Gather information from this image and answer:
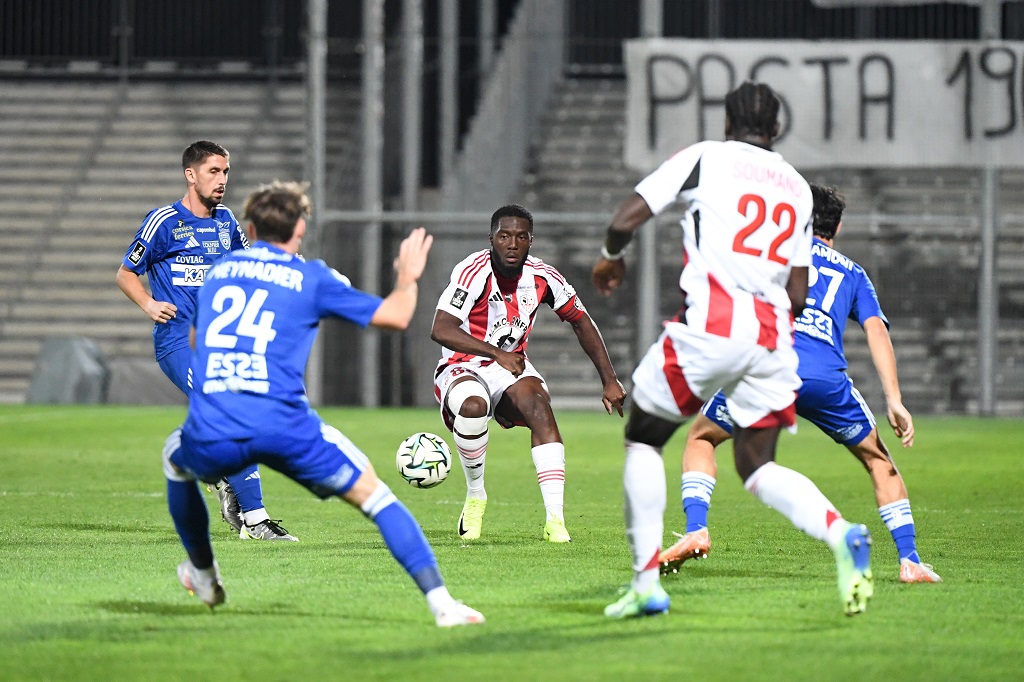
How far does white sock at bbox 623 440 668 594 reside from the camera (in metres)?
5.52

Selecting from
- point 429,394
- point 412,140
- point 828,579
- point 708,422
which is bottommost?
point 429,394

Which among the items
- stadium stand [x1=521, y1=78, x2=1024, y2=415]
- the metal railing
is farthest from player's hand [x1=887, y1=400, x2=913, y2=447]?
the metal railing

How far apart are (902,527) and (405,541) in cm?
251

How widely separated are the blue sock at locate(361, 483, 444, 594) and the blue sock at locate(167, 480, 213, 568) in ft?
2.28

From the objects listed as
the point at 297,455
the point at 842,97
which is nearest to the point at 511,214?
the point at 297,455

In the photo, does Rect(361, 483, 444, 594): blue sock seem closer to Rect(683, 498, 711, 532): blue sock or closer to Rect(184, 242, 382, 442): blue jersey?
Rect(184, 242, 382, 442): blue jersey

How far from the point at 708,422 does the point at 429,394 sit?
14457 mm

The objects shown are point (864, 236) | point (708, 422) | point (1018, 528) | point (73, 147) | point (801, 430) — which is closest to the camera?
point (708, 422)

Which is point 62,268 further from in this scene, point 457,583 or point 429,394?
point 457,583

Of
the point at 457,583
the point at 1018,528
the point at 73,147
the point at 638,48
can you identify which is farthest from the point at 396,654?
the point at 73,147

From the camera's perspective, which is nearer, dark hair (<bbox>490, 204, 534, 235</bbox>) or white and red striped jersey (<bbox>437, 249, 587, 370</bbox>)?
dark hair (<bbox>490, 204, 534, 235</bbox>)

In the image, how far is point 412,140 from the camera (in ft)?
69.1

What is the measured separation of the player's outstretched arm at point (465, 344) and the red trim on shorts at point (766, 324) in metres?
2.73

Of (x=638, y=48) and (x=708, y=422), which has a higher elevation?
(x=638, y=48)
